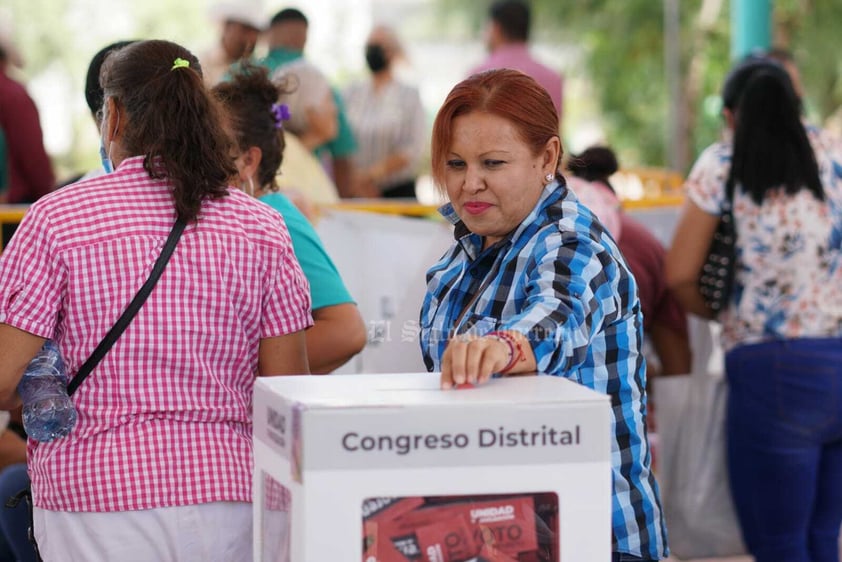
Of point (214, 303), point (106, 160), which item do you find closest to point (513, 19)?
point (106, 160)

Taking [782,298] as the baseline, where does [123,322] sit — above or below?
above

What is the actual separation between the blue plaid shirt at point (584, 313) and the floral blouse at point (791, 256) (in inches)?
83.5

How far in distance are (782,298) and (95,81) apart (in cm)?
237

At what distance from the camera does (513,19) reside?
296 inches

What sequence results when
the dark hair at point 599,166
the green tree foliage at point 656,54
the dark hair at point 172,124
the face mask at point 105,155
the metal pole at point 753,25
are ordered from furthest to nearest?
1. the green tree foliage at point 656,54
2. the metal pole at point 753,25
3. the dark hair at point 599,166
4. the face mask at point 105,155
5. the dark hair at point 172,124

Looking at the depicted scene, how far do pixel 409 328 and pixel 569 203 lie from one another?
514 millimetres

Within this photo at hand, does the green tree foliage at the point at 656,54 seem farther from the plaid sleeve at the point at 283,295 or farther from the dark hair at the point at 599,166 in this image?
the plaid sleeve at the point at 283,295

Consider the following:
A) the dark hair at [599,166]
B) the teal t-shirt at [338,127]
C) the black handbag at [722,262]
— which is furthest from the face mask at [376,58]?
the black handbag at [722,262]

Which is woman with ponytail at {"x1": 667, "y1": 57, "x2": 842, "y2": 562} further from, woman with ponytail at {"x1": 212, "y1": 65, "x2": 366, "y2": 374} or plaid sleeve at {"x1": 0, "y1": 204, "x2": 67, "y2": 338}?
plaid sleeve at {"x1": 0, "y1": 204, "x2": 67, "y2": 338}

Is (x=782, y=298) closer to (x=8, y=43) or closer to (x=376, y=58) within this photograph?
(x=376, y=58)

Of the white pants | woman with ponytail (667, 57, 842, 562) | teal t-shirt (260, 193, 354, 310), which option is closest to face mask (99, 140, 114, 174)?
teal t-shirt (260, 193, 354, 310)

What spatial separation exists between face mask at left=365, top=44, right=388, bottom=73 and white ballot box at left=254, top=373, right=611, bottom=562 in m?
6.50

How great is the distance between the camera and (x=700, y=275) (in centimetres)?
480

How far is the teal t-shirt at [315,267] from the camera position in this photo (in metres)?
3.53
